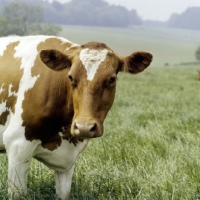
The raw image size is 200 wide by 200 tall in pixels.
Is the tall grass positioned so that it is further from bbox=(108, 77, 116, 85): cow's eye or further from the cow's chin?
bbox=(108, 77, 116, 85): cow's eye

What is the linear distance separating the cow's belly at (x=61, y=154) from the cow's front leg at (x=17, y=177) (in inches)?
6.3

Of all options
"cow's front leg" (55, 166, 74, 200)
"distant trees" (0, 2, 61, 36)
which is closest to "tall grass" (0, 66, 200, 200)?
"cow's front leg" (55, 166, 74, 200)

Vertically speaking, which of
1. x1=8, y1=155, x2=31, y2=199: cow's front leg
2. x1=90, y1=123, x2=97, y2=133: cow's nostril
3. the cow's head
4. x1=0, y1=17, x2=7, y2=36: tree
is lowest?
x1=0, y1=17, x2=7, y2=36: tree

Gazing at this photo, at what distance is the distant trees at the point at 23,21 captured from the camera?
88.0m

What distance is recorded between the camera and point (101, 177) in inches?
167

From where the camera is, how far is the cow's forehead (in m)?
3.38

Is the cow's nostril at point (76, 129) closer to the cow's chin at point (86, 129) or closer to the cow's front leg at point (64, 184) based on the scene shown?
the cow's chin at point (86, 129)

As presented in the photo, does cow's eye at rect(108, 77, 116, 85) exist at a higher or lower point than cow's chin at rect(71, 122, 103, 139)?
higher

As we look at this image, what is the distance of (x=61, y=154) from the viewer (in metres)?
4.03

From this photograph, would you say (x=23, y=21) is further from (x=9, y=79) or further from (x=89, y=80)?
(x=89, y=80)

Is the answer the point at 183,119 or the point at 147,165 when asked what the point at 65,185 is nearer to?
the point at 147,165

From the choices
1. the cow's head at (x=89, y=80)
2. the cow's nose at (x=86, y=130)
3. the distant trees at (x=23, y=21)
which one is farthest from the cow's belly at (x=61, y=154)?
the distant trees at (x=23, y=21)

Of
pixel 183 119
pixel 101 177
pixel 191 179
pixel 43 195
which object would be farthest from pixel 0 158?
pixel 183 119

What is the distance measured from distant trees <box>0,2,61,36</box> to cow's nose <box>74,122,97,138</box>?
3376 inches
